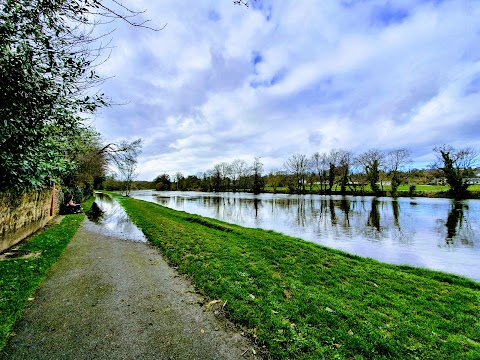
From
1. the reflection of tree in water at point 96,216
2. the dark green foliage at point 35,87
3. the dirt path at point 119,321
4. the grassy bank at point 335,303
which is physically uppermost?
the dark green foliage at point 35,87

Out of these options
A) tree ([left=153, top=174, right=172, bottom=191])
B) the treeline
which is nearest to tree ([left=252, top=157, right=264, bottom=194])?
the treeline

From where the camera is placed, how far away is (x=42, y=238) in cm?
831

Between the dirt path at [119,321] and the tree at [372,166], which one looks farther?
the tree at [372,166]

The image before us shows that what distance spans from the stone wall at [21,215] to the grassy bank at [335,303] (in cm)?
467

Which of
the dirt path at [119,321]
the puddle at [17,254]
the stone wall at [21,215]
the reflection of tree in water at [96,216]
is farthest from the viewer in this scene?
the reflection of tree in water at [96,216]

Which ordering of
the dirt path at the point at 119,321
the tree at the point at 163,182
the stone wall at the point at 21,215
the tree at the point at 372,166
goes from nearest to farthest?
the dirt path at the point at 119,321 < the stone wall at the point at 21,215 < the tree at the point at 372,166 < the tree at the point at 163,182

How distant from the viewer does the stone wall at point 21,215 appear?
22.6 ft

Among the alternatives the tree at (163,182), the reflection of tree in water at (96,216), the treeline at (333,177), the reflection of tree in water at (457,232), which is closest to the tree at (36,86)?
the reflection of tree in water at (96,216)

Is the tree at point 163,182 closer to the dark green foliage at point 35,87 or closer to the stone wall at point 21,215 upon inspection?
the stone wall at point 21,215

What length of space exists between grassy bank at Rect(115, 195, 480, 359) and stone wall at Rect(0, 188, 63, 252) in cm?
467

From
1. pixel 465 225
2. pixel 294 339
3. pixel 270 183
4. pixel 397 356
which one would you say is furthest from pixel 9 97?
pixel 270 183

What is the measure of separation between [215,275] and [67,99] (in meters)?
5.32

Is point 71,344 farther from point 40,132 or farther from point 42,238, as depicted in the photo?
point 42,238

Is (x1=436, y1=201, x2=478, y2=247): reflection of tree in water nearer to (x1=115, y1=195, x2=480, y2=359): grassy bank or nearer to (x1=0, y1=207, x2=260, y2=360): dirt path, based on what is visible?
(x1=115, y1=195, x2=480, y2=359): grassy bank
